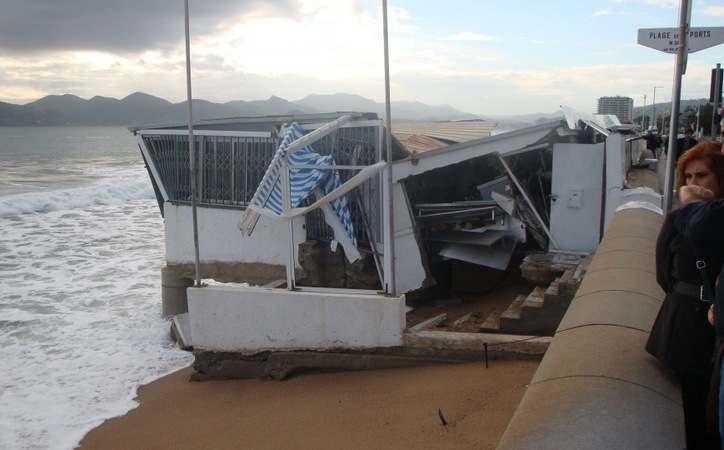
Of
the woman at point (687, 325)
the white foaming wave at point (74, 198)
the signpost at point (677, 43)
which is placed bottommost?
the white foaming wave at point (74, 198)

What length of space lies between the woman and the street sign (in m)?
3.14

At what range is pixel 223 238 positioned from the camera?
9.84m

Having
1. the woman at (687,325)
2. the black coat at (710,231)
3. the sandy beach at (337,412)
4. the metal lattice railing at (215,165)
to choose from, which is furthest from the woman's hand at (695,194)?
the metal lattice railing at (215,165)

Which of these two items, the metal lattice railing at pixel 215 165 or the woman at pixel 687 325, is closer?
the woman at pixel 687 325

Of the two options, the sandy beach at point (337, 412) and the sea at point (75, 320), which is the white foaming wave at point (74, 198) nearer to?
the sea at point (75, 320)

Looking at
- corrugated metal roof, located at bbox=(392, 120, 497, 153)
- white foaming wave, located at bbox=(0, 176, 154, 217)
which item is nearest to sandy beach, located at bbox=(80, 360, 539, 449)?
corrugated metal roof, located at bbox=(392, 120, 497, 153)

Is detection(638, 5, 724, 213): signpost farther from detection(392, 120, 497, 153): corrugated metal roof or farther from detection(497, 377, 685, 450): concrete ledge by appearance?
detection(497, 377, 685, 450): concrete ledge

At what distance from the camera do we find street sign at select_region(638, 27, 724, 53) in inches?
213

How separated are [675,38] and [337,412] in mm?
4732

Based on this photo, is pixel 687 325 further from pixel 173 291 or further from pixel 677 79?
pixel 173 291

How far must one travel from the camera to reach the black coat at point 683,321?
2578mm

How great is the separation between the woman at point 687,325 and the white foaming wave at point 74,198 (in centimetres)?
3091

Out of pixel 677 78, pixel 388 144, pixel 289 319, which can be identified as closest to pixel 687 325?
pixel 388 144

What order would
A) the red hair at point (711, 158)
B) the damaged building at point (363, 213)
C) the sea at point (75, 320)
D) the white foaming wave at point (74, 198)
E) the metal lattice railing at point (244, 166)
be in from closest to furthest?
the red hair at point (711, 158)
the damaged building at point (363, 213)
the sea at point (75, 320)
the metal lattice railing at point (244, 166)
the white foaming wave at point (74, 198)
